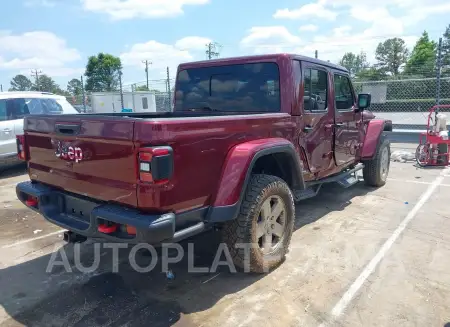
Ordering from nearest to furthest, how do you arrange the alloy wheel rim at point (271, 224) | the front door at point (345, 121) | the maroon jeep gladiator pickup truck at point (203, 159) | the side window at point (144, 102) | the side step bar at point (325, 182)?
1. the maroon jeep gladiator pickup truck at point (203, 159)
2. the alloy wheel rim at point (271, 224)
3. the side step bar at point (325, 182)
4. the front door at point (345, 121)
5. the side window at point (144, 102)

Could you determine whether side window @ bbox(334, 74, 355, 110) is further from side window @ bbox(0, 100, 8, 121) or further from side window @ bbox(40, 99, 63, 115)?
side window @ bbox(0, 100, 8, 121)

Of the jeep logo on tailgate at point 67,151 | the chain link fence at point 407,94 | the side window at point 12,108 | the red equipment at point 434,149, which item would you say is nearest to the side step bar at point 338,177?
the jeep logo on tailgate at point 67,151

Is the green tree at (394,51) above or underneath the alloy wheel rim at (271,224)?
above

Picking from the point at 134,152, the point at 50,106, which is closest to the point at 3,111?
the point at 50,106

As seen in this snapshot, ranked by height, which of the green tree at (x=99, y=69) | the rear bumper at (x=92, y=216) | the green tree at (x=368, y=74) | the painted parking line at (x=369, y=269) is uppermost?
the green tree at (x=99, y=69)

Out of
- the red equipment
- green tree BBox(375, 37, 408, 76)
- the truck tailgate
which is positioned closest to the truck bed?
the truck tailgate

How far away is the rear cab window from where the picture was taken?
408 centimetres

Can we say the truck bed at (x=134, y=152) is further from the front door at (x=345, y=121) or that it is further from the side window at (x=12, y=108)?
the side window at (x=12, y=108)

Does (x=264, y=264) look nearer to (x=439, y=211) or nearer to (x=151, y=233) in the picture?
(x=151, y=233)

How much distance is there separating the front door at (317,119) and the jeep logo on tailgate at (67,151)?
2319 mm

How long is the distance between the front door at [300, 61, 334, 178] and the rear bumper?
2.15 m

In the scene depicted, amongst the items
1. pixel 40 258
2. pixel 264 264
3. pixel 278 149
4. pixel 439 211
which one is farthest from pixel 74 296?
pixel 439 211

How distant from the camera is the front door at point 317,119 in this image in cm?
423

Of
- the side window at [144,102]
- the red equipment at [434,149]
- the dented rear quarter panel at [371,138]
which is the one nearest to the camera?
the dented rear quarter panel at [371,138]
